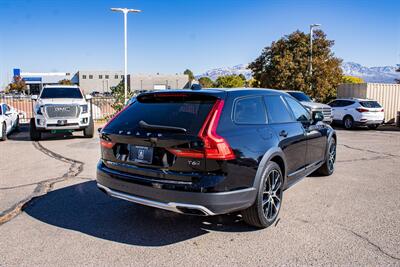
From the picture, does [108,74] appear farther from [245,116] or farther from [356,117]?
[245,116]

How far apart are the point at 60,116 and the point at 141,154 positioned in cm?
902

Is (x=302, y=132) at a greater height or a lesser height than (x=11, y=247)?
greater

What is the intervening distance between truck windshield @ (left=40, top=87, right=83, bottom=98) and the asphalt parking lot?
6841 mm

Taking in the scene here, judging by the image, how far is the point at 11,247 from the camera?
367 centimetres

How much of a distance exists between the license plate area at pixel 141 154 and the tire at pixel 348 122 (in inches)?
628

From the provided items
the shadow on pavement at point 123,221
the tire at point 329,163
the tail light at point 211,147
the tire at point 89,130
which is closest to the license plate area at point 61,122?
the tire at point 89,130

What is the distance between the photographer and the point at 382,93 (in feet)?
67.2

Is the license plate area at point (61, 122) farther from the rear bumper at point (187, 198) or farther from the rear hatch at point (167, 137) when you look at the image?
the rear bumper at point (187, 198)

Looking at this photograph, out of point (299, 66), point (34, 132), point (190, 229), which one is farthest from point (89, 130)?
point (299, 66)

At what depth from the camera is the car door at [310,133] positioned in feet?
17.9

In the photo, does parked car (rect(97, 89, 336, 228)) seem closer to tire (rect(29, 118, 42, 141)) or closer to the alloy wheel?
the alloy wheel

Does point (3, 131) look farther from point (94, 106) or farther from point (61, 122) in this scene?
point (94, 106)

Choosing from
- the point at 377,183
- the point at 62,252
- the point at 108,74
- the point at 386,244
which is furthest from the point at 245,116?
the point at 108,74

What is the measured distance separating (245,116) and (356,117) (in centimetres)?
1494
